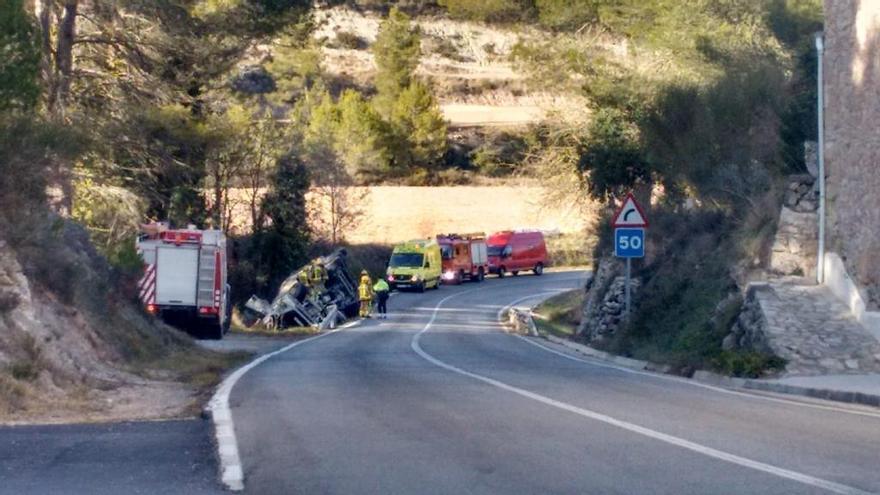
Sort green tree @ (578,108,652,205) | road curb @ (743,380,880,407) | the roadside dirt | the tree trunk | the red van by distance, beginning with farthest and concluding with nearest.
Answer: the red van → green tree @ (578,108,652,205) → the tree trunk → road curb @ (743,380,880,407) → the roadside dirt

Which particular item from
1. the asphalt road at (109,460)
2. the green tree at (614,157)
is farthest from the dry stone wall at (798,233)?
the asphalt road at (109,460)

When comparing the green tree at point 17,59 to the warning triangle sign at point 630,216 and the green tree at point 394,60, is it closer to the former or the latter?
the warning triangle sign at point 630,216

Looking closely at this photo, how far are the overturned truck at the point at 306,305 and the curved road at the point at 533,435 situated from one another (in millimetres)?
20809

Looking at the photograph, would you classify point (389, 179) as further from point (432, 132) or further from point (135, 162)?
point (135, 162)

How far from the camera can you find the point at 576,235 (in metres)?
79.4

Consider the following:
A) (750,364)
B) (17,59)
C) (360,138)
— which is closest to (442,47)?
(360,138)

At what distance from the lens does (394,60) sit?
8200cm

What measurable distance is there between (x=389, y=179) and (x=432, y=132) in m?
4.39

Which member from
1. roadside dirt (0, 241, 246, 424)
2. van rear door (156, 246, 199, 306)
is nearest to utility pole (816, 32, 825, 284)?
roadside dirt (0, 241, 246, 424)

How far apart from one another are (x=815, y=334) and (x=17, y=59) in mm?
13642

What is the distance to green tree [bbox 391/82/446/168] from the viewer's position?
78.8 metres

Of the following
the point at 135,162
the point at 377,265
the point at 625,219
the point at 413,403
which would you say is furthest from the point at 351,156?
the point at 413,403

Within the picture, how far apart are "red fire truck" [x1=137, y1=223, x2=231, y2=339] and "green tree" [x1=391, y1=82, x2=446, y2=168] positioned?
46.0 meters

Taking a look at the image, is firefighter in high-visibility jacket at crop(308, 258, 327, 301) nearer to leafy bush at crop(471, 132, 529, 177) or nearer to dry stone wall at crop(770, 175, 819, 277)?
dry stone wall at crop(770, 175, 819, 277)
